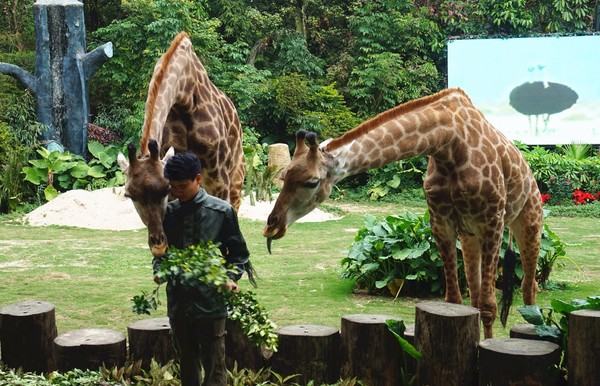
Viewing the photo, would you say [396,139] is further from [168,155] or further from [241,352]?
[241,352]

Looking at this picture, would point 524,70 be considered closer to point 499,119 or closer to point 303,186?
point 499,119

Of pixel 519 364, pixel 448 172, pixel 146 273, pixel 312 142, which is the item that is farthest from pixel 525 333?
pixel 146 273

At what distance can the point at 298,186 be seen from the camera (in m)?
4.62

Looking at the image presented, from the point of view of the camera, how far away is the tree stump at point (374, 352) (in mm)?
4465

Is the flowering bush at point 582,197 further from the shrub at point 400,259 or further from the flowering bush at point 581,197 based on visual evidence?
the shrub at point 400,259

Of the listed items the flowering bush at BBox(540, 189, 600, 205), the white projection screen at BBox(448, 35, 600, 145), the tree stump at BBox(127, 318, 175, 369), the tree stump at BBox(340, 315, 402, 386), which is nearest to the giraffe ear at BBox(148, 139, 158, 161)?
the tree stump at BBox(127, 318, 175, 369)

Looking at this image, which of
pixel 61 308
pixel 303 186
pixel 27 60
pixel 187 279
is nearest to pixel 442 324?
pixel 303 186

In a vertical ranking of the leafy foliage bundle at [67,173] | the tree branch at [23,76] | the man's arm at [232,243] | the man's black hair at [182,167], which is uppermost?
the tree branch at [23,76]

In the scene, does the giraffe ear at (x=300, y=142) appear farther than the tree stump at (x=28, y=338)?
No

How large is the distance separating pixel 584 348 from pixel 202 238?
1986 millimetres

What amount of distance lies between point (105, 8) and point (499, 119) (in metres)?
11.0

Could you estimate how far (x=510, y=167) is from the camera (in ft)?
18.6

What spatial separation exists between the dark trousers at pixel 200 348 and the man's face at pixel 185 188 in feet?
1.91

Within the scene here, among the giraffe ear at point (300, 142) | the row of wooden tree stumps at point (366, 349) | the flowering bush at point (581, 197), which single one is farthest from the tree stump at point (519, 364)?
the flowering bush at point (581, 197)
